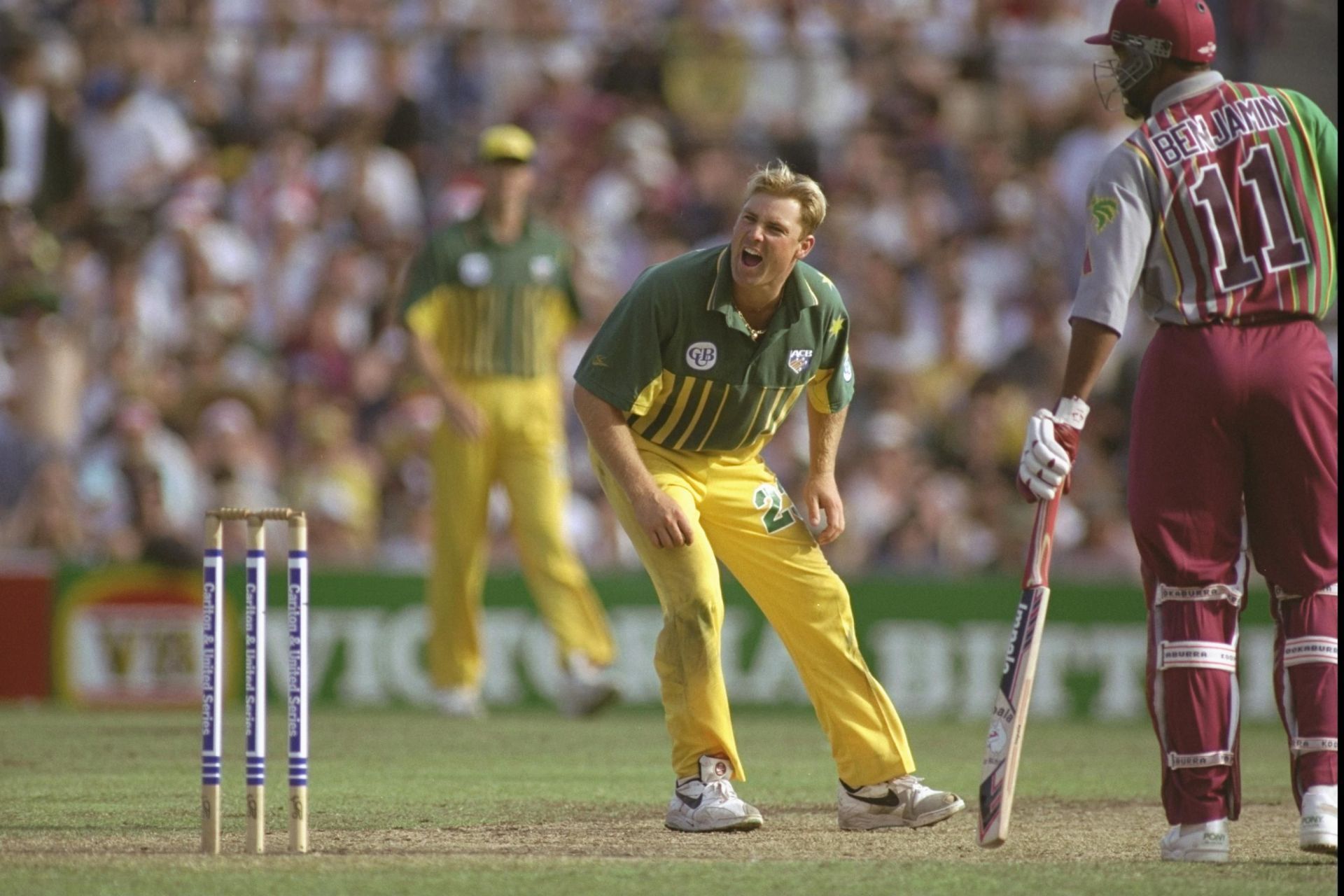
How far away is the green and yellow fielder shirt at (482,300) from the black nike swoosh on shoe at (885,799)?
5.02 metres

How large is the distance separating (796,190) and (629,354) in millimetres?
720

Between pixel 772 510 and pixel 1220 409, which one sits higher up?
pixel 1220 409

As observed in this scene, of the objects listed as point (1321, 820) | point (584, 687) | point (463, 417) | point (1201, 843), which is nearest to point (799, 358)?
point (1201, 843)

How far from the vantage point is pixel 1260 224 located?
5.49 meters

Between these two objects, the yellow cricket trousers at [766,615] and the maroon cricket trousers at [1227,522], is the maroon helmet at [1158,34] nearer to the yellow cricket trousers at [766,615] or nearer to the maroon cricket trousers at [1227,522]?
the maroon cricket trousers at [1227,522]

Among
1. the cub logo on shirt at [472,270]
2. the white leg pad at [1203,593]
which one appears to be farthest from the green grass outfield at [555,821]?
the cub logo on shirt at [472,270]

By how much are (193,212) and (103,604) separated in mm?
4024

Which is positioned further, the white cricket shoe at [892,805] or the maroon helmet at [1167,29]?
the white cricket shoe at [892,805]

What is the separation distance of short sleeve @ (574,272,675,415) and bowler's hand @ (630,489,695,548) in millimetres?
296

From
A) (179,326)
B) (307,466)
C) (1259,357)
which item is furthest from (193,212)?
(1259,357)

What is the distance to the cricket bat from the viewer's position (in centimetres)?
540

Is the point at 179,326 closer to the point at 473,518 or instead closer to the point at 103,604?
the point at 103,604

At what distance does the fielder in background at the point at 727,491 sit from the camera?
248 inches

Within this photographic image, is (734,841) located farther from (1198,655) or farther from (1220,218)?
(1220,218)
